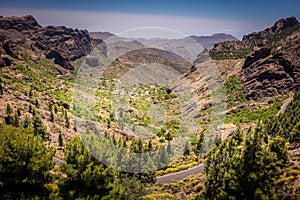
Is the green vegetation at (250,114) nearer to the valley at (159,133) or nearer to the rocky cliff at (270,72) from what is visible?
the valley at (159,133)

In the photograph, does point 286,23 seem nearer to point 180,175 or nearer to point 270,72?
point 270,72

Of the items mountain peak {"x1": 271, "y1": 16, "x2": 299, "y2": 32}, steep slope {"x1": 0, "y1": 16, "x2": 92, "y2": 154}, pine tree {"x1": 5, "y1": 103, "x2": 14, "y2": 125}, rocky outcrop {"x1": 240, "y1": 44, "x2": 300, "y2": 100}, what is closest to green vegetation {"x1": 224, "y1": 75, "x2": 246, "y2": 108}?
rocky outcrop {"x1": 240, "y1": 44, "x2": 300, "y2": 100}

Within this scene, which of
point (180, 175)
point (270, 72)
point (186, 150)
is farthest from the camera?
point (270, 72)

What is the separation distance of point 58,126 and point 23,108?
1290cm

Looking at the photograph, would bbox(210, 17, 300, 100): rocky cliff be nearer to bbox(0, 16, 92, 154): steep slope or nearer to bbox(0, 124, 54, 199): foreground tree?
bbox(0, 16, 92, 154): steep slope

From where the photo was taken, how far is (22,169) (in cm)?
2362

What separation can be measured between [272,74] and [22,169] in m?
107

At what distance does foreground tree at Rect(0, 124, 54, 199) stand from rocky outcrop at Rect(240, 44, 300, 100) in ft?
324

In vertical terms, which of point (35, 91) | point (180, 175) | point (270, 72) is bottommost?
point (35, 91)

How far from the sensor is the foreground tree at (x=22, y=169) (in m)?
23.2

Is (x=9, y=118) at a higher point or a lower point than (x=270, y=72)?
lower

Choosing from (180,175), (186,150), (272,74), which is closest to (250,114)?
(272,74)

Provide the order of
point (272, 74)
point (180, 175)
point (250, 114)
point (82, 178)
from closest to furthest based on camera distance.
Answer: point (82, 178) → point (180, 175) → point (250, 114) → point (272, 74)

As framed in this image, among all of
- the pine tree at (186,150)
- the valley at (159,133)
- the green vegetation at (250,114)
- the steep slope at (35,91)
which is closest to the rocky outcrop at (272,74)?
the valley at (159,133)
